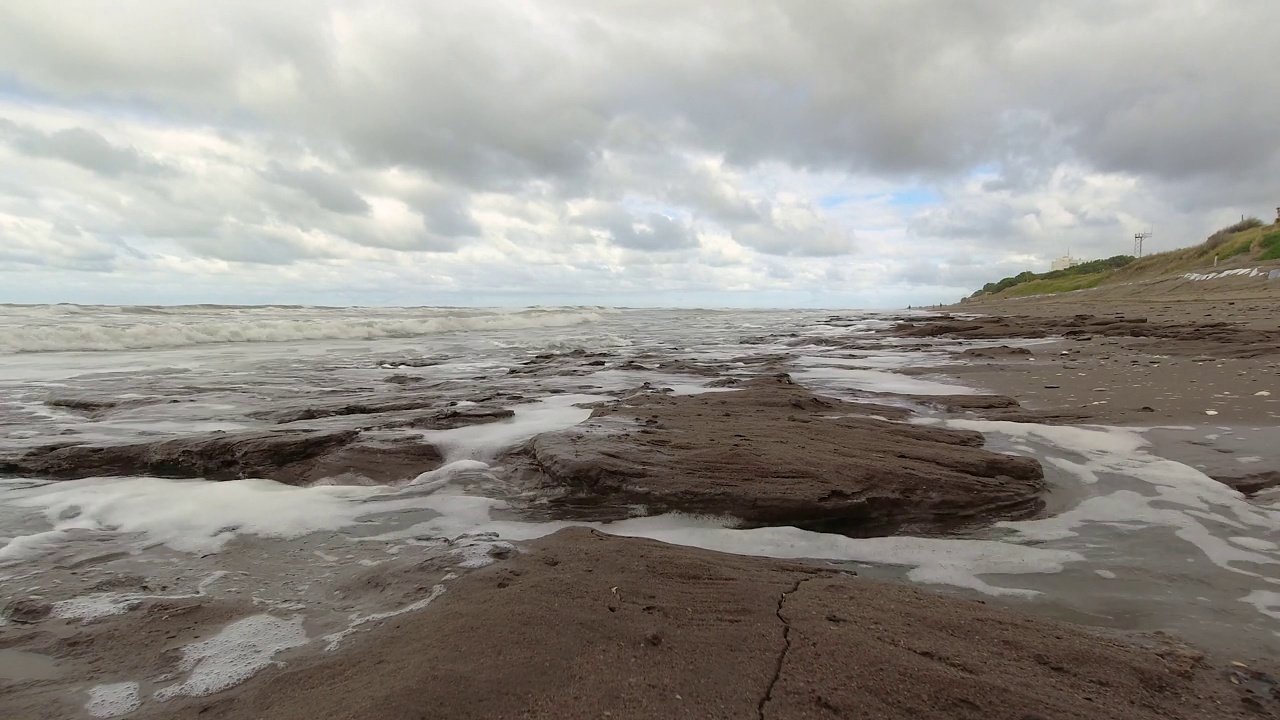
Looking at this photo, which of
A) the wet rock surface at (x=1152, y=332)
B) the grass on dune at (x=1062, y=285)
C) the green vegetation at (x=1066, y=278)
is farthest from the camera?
the green vegetation at (x=1066, y=278)

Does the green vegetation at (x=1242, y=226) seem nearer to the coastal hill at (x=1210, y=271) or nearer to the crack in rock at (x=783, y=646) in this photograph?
the coastal hill at (x=1210, y=271)

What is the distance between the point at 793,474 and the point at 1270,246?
33.0 meters

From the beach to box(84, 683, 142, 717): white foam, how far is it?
1 cm

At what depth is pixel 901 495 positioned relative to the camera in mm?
3410

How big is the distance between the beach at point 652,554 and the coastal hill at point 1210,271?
2174cm

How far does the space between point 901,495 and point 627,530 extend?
4.95ft

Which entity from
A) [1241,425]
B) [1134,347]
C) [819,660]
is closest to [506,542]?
[819,660]

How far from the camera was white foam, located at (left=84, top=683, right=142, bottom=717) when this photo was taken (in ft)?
5.79

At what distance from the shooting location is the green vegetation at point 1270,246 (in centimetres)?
2423

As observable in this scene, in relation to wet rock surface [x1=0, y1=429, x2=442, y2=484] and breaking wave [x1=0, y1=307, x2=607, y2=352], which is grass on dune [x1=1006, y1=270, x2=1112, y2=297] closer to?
breaking wave [x1=0, y1=307, x2=607, y2=352]

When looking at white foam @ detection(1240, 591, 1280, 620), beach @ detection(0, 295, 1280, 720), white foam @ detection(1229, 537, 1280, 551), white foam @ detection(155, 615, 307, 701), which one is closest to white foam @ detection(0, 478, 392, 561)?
beach @ detection(0, 295, 1280, 720)

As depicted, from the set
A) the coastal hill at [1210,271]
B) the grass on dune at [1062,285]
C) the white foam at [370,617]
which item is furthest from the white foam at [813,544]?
the grass on dune at [1062,285]

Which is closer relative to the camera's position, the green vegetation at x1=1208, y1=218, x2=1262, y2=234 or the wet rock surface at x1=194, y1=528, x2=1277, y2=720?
the wet rock surface at x1=194, y1=528, x2=1277, y2=720

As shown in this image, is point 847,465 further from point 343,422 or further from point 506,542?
point 343,422
